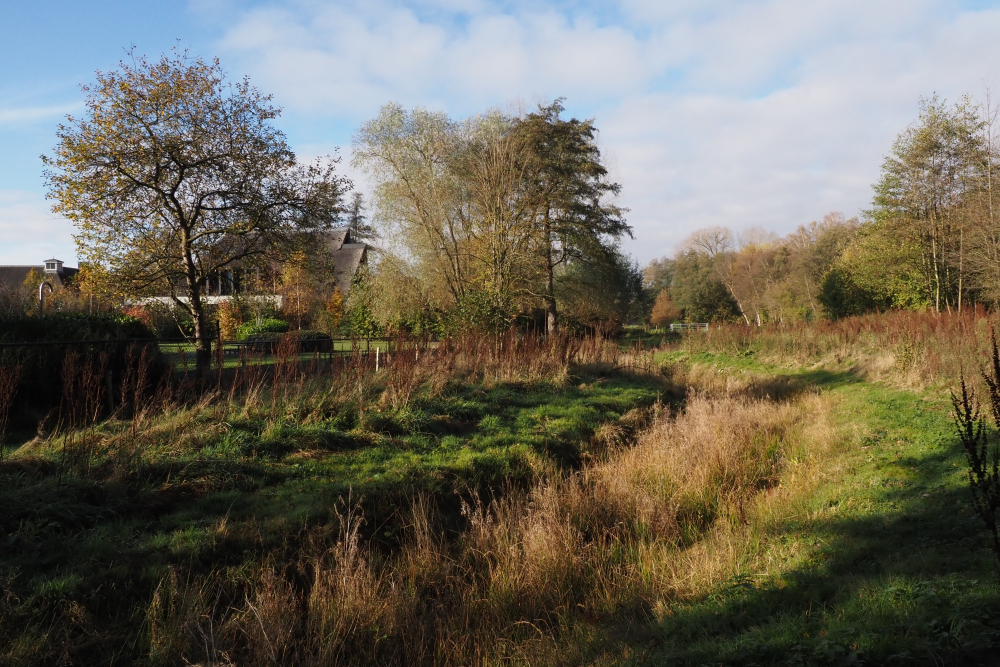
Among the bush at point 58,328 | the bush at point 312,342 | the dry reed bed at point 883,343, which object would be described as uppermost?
the bush at point 58,328

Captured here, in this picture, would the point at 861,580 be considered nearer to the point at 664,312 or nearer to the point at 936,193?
the point at 936,193

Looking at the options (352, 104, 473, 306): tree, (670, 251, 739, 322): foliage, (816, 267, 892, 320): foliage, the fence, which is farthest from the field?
(670, 251, 739, 322): foliage

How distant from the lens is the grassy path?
11.2 feet

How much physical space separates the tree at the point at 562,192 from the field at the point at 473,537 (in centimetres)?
1842

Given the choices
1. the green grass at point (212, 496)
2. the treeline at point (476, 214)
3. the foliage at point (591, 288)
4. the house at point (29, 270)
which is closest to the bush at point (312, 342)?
the treeline at point (476, 214)

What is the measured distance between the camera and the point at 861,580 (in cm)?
446

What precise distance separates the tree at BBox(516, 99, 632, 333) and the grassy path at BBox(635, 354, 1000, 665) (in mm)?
20317

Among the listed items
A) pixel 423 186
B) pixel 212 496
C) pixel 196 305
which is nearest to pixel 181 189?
pixel 196 305

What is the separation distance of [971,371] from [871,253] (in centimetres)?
1903

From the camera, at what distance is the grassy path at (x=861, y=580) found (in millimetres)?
3406

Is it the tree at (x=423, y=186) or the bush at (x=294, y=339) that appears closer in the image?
the bush at (x=294, y=339)

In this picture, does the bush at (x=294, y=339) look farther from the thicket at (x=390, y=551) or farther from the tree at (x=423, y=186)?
the tree at (x=423, y=186)

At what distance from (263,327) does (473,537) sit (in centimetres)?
2655

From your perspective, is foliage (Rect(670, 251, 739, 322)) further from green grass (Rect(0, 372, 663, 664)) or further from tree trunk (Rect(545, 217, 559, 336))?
green grass (Rect(0, 372, 663, 664))
